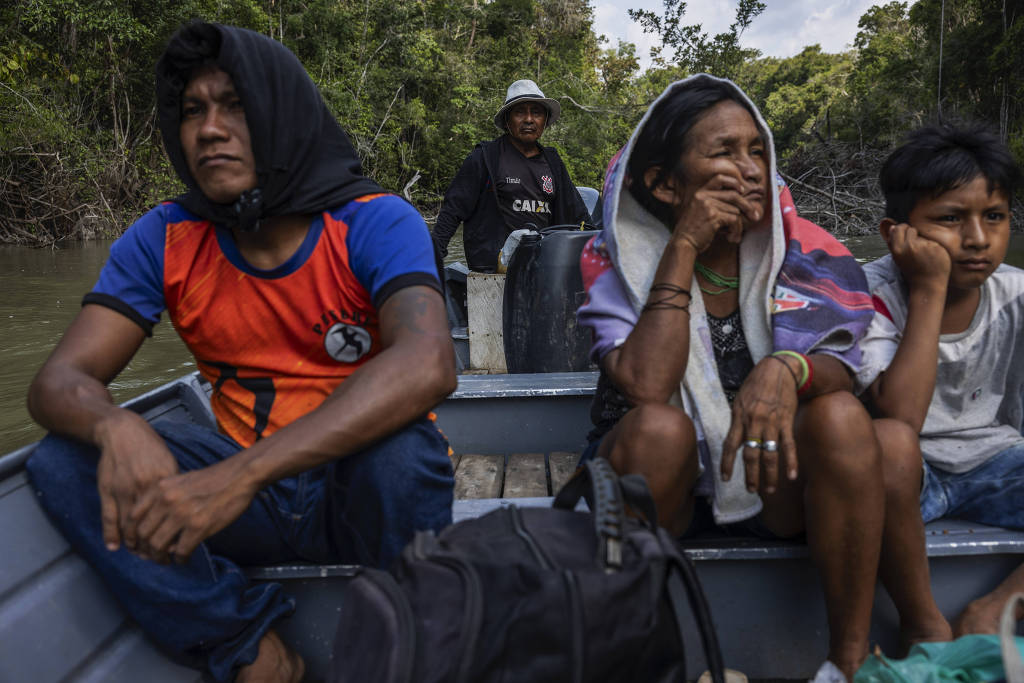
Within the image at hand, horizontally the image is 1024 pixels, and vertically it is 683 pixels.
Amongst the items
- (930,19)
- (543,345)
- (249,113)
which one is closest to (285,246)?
(249,113)

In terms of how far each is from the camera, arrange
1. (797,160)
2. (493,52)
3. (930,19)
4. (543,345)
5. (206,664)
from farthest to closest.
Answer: (493,52) < (930,19) < (797,160) < (543,345) < (206,664)

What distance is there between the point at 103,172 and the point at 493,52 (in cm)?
1542

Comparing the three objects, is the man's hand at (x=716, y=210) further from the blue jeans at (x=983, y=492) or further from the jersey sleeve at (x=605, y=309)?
the blue jeans at (x=983, y=492)

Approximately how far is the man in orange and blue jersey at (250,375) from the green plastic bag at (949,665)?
80 cm

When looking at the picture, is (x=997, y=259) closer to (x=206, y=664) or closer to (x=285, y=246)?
(x=285, y=246)

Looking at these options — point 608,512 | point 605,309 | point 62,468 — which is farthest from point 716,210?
point 62,468

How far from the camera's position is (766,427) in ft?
4.42

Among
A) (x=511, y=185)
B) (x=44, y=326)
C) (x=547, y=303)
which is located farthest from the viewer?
(x=44, y=326)

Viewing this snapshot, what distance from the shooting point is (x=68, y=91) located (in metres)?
15.5

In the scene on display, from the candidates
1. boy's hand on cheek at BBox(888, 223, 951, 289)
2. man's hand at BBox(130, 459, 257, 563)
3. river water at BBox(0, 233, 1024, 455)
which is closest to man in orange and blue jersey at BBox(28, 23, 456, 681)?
man's hand at BBox(130, 459, 257, 563)

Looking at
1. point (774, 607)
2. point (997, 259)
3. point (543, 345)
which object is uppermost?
point (997, 259)

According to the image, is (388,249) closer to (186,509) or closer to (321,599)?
(186,509)

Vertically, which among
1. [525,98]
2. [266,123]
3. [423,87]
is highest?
[423,87]

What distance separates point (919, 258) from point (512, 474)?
1.37 m
